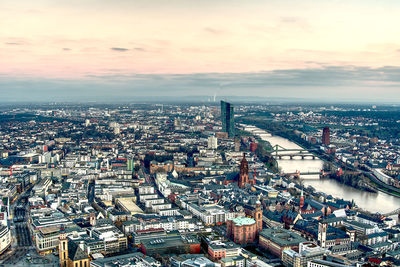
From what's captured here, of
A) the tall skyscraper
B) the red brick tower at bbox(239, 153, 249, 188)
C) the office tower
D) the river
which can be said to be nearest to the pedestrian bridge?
the river

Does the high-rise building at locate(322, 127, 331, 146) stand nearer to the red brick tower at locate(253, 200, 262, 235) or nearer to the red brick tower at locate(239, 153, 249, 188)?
Result: the red brick tower at locate(239, 153, 249, 188)

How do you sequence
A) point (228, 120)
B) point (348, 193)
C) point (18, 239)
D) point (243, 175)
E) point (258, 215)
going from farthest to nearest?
point (228, 120), point (348, 193), point (243, 175), point (258, 215), point (18, 239)

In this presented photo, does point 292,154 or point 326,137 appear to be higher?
point 326,137

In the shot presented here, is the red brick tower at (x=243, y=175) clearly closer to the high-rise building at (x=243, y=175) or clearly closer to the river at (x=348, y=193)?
the high-rise building at (x=243, y=175)

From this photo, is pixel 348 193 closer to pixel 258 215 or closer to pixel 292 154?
pixel 258 215

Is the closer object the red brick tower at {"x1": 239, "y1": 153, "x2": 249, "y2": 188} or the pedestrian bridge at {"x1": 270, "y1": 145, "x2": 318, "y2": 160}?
the red brick tower at {"x1": 239, "y1": 153, "x2": 249, "y2": 188}

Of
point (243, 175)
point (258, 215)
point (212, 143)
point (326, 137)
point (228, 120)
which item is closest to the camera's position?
point (258, 215)

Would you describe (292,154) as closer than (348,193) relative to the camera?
No

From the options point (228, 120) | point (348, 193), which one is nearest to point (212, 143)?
point (228, 120)

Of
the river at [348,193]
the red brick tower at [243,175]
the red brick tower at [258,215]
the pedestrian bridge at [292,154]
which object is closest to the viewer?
the red brick tower at [258,215]

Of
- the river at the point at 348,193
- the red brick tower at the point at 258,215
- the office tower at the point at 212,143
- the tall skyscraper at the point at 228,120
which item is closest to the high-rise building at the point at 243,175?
the river at the point at 348,193

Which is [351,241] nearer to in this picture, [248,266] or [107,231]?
[248,266]
